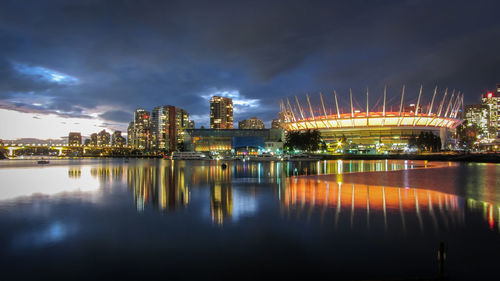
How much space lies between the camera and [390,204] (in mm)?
16703

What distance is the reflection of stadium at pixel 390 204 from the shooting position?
13844 mm

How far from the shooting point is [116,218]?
1445cm

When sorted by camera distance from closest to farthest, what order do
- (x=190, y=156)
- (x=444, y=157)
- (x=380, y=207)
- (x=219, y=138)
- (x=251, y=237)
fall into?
(x=251, y=237) < (x=380, y=207) < (x=444, y=157) < (x=190, y=156) < (x=219, y=138)

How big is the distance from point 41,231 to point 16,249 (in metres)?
2.44

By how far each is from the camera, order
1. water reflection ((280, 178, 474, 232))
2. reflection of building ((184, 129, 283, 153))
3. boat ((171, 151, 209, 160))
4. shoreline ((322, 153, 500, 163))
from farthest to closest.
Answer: reflection of building ((184, 129, 283, 153)) < boat ((171, 151, 209, 160)) < shoreline ((322, 153, 500, 163)) < water reflection ((280, 178, 474, 232))

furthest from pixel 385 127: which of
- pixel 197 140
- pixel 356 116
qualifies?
pixel 197 140

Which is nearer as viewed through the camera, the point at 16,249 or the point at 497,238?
the point at 16,249

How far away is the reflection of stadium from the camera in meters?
13.8

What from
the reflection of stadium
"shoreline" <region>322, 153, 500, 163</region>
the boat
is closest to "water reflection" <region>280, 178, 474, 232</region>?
the reflection of stadium

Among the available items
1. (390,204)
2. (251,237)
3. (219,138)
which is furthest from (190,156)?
(251,237)

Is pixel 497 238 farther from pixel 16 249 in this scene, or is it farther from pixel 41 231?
pixel 41 231

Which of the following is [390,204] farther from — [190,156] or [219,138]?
[219,138]

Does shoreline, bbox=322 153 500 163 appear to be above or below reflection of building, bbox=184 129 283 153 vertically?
below

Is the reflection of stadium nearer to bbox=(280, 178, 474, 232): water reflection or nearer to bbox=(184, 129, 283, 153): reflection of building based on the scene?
bbox=(280, 178, 474, 232): water reflection
